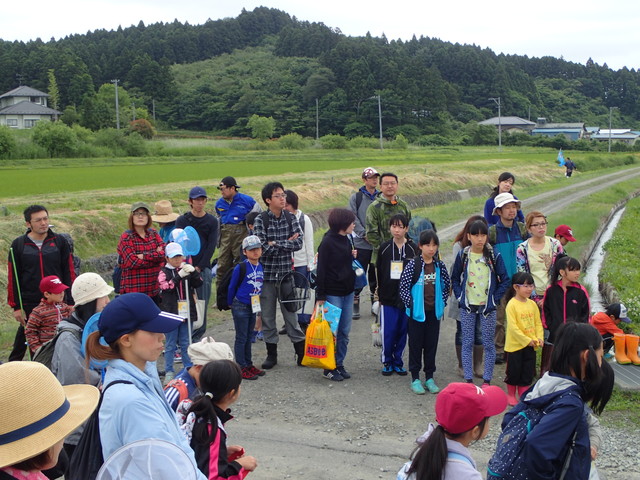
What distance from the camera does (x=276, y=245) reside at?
706cm

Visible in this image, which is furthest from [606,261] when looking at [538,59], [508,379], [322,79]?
[538,59]

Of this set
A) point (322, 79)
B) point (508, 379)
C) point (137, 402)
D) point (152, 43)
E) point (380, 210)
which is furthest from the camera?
point (152, 43)

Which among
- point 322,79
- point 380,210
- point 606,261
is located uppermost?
point 322,79

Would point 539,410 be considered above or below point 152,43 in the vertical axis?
below

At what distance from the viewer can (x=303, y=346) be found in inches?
281

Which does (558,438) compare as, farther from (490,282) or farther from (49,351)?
(490,282)

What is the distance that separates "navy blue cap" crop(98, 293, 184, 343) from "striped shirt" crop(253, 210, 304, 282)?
4.25 metres

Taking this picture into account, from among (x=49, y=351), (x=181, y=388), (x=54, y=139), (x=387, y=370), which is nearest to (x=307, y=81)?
(x=54, y=139)

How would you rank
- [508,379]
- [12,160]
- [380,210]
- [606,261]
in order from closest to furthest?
[508,379] → [380,210] → [606,261] → [12,160]

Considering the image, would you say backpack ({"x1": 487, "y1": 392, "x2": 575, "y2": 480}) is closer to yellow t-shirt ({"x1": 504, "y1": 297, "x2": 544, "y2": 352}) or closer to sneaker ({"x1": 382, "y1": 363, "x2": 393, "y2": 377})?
yellow t-shirt ({"x1": 504, "y1": 297, "x2": 544, "y2": 352})

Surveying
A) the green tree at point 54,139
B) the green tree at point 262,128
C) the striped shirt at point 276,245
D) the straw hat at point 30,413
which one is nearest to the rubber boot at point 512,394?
the striped shirt at point 276,245

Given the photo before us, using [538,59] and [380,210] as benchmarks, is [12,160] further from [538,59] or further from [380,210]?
[538,59]

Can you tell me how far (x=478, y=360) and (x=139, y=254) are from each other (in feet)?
12.9

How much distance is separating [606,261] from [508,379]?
9269mm
